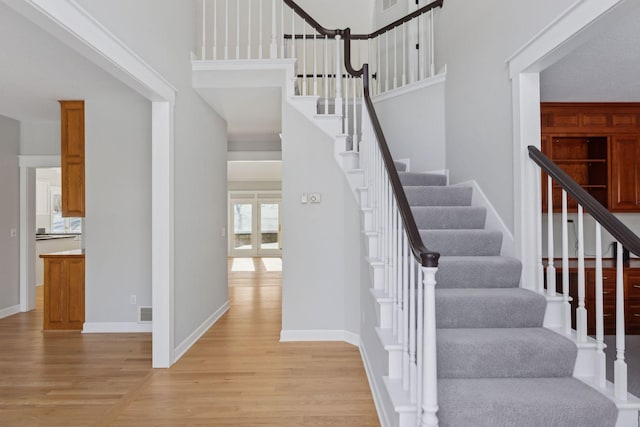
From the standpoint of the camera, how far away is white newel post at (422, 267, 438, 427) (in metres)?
1.56

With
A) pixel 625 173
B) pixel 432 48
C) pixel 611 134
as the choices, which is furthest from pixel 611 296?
pixel 432 48

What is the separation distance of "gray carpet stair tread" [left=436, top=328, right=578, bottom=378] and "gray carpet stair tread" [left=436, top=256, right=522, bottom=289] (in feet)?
2.05

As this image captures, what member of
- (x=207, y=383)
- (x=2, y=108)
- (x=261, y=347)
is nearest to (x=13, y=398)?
(x=207, y=383)

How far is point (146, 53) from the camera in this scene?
2988mm

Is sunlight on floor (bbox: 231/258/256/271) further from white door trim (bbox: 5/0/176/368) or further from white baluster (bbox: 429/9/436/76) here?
white baluster (bbox: 429/9/436/76)

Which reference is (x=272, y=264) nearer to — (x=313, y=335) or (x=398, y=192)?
(x=313, y=335)

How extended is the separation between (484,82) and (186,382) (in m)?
3.61

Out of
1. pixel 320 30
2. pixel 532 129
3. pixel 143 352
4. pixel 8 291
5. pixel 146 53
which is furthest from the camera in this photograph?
pixel 8 291

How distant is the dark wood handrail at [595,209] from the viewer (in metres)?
1.79

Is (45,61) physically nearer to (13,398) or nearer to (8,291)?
(13,398)

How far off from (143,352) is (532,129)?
4.01 m

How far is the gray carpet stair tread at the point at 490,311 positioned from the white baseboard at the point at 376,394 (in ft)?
2.10

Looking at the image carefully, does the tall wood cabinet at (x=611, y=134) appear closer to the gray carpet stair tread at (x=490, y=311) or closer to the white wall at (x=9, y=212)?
the gray carpet stair tread at (x=490, y=311)

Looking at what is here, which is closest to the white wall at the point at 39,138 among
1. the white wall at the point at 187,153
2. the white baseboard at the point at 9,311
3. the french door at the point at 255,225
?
the white wall at the point at 187,153
